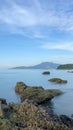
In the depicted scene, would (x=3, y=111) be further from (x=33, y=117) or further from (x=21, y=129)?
(x=21, y=129)

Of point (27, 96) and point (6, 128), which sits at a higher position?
point (6, 128)

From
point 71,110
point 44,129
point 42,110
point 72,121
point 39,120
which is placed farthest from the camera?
point 71,110

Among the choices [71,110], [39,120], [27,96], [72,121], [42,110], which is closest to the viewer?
[39,120]

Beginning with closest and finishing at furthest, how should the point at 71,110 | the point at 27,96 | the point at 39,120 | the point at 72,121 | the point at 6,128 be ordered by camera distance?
the point at 6,128, the point at 39,120, the point at 72,121, the point at 71,110, the point at 27,96

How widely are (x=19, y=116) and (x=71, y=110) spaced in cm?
1931

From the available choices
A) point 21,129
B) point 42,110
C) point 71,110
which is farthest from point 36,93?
point 21,129

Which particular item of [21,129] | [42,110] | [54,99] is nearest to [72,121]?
[42,110]

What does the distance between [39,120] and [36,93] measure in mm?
29858

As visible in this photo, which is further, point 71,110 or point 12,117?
point 71,110

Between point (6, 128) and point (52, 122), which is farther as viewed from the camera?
point (52, 122)

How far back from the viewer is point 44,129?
14.9 m

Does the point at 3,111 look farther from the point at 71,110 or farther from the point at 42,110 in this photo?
the point at 71,110

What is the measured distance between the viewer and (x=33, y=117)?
53.0 feet

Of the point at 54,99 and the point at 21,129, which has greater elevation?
the point at 21,129
